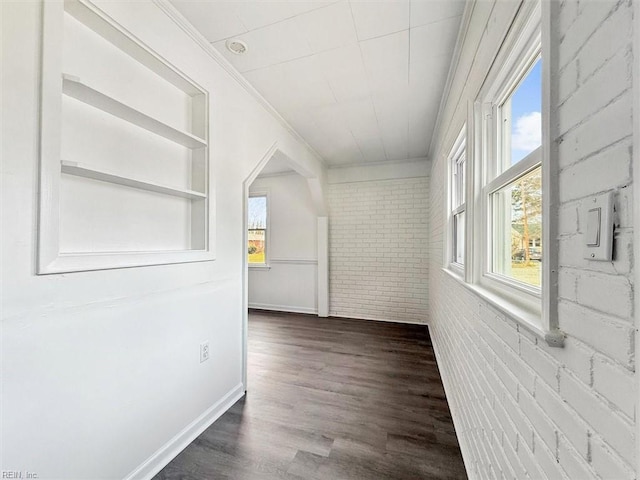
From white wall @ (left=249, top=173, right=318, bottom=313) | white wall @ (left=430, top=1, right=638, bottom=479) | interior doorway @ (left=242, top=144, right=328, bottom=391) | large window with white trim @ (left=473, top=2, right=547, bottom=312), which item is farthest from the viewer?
white wall @ (left=249, top=173, right=318, bottom=313)

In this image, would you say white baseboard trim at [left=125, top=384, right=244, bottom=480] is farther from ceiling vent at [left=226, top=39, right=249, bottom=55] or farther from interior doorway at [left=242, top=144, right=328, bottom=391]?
interior doorway at [left=242, top=144, right=328, bottom=391]

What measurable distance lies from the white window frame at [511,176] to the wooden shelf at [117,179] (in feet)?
5.51

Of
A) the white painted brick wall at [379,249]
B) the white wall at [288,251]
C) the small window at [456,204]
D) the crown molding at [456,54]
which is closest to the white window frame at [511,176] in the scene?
the crown molding at [456,54]

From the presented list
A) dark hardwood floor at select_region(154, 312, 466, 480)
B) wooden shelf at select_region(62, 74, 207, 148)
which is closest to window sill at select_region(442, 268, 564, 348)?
dark hardwood floor at select_region(154, 312, 466, 480)

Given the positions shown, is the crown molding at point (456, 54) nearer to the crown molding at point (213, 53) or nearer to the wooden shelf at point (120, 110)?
the crown molding at point (213, 53)

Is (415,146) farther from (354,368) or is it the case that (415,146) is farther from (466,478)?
(466,478)

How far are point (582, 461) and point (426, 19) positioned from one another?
212cm

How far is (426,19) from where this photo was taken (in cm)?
168

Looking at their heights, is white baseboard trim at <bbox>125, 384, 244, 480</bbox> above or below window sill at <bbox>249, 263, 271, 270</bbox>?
below

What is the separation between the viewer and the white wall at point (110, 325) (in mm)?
995

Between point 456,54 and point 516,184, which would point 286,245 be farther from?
point 516,184

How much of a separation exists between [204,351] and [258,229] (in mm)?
3570

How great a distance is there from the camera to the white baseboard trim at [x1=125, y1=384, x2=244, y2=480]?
148 centimetres

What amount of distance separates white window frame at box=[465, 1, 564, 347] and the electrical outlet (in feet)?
5.70
